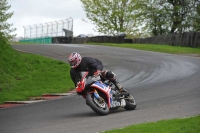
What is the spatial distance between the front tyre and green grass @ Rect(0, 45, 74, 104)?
651 centimetres

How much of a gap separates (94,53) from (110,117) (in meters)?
21.5

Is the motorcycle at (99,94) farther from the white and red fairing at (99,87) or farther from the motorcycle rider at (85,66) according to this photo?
the motorcycle rider at (85,66)

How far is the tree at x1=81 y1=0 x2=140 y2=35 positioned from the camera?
77.8 metres

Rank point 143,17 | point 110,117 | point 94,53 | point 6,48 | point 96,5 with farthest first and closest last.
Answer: point 96,5 < point 143,17 < point 94,53 < point 6,48 < point 110,117

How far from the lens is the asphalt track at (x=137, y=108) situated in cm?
1166

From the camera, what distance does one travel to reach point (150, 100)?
15391 mm

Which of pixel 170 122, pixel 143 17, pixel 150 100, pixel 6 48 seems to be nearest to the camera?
pixel 170 122

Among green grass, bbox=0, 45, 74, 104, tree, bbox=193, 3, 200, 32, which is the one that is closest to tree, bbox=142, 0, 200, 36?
tree, bbox=193, 3, 200, 32

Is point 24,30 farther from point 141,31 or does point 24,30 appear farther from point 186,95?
point 186,95

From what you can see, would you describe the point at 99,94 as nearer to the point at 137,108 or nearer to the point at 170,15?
the point at 137,108

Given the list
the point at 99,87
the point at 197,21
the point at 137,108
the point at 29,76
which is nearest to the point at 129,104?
the point at 137,108

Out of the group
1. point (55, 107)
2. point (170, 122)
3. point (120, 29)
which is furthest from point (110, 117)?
point (120, 29)

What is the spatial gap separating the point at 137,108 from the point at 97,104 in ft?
5.15

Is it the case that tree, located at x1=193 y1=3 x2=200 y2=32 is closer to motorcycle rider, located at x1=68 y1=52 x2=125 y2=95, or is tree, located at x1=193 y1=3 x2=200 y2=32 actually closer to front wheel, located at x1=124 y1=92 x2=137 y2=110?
front wheel, located at x1=124 y1=92 x2=137 y2=110
